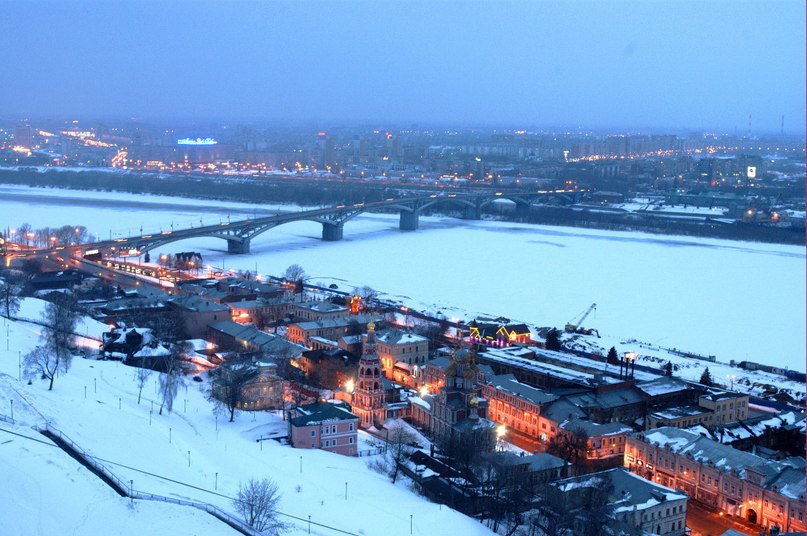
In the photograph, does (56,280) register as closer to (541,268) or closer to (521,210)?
(541,268)

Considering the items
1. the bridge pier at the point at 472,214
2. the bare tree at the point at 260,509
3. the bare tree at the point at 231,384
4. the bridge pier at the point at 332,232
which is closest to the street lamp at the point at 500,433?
the bare tree at the point at 231,384

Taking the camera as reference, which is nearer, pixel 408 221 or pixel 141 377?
pixel 141 377

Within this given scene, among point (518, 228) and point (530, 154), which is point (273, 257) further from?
point (530, 154)

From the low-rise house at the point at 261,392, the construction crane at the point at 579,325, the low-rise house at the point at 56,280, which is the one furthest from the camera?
the low-rise house at the point at 56,280

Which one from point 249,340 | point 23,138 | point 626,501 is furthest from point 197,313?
point 23,138

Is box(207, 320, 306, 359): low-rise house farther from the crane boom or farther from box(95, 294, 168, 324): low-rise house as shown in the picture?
the crane boom

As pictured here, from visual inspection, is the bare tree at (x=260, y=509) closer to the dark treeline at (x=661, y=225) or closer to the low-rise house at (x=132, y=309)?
the low-rise house at (x=132, y=309)

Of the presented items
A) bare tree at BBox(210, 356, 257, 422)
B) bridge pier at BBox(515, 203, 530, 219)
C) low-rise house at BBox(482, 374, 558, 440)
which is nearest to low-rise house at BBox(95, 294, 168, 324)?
bare tree at BBox(210, 356, 257, 422)
